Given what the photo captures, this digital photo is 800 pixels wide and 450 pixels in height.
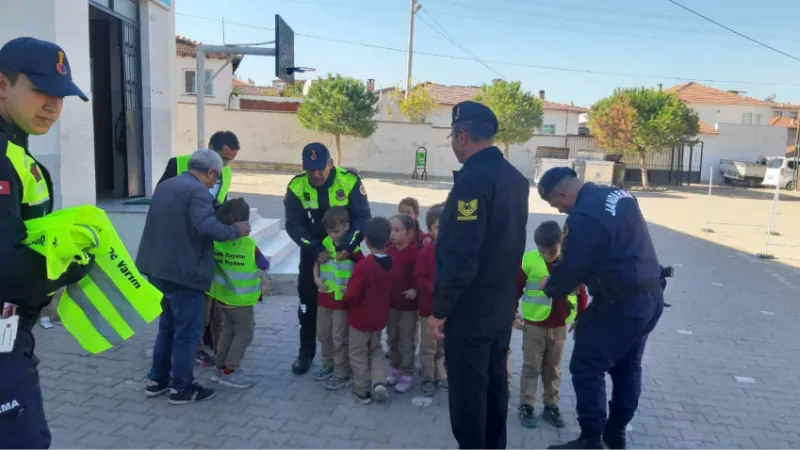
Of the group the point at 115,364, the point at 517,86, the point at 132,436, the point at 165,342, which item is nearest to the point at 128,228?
the point at 115,364

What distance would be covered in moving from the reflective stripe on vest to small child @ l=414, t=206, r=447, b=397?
27.4 inches

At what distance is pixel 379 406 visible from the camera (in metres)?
4.22

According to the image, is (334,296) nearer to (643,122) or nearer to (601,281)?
(601,281)

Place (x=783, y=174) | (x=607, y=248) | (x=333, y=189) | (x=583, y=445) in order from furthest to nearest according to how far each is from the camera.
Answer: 1. (x=783, y=174)
2. (x=333, y=189)
3. (x=583, y=445)
4. (x=607, y=248)

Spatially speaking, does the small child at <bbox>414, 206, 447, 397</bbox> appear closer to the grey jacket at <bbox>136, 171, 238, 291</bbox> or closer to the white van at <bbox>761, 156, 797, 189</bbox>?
the grey jacket at <bbox>136, 171, 238, 291</bbox>

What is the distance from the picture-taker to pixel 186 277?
3945 mm

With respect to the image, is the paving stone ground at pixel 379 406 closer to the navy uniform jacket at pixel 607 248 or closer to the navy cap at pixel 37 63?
the navy uniform jacket at pixel 607 248

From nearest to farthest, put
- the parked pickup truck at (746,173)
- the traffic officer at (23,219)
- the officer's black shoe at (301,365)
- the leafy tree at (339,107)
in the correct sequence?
the traffic officer at (23,219)
the officer's black shoe at (301,365)
the leafy tree at (339,107)
the parked pickup truck at (746,173)

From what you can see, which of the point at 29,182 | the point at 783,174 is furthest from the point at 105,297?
the point at 783,174

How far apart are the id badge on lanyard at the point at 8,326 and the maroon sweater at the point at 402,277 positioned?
2.82 m

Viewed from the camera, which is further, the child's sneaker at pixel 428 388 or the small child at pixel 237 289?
the child's sneaker at pixel 428 388

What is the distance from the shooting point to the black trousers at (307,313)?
477 cm

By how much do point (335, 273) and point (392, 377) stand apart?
38.1 inches

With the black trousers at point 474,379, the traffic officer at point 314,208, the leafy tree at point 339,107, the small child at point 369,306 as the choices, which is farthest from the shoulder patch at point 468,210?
the leafy tree at point 339,107
